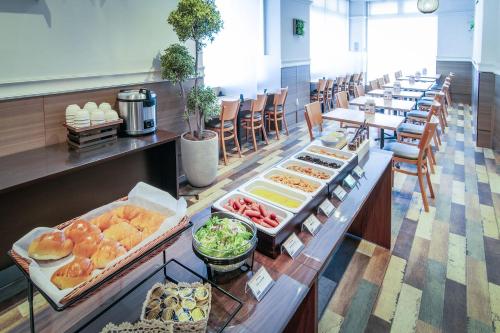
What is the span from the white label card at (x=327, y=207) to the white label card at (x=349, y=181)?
254 mm

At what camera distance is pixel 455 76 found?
9008mm

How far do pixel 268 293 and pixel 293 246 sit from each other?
260mm

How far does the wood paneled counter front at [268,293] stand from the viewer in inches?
37.9

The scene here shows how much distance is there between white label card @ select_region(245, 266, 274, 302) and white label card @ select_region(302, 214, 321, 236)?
0.34 meters

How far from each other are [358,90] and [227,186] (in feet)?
10.5

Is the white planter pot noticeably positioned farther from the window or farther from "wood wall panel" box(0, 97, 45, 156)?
the window

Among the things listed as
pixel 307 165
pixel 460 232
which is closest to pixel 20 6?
pixel 307 165

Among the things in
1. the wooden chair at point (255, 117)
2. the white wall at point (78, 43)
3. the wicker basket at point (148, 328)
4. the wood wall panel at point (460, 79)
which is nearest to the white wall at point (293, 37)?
the wooden chair at point (255, 117)

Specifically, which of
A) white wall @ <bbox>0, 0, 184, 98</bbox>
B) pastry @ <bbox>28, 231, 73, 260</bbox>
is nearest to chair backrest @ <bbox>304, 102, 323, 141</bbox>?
white wall @ <bbox>0, 0, 184, 98</bbox>

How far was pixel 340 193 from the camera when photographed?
1729mm

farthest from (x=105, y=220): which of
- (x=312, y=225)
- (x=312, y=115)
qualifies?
(x=312, y=115)

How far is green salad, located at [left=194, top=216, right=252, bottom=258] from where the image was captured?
1.06 m

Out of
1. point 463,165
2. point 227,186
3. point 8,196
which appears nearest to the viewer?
point 8,196

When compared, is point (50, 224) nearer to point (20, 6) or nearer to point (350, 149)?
point (20, 6)
